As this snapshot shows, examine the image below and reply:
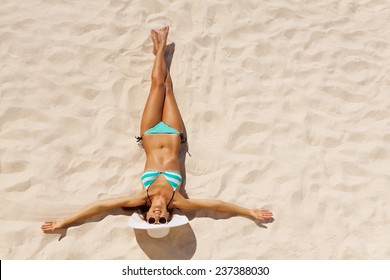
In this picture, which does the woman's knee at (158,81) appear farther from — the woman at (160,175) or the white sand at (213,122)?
the white sand at (213,122)

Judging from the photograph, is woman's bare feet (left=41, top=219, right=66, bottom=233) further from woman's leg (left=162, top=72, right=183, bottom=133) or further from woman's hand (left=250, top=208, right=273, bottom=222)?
woman's hand (left=250, top=208, right=273, bottom=222)

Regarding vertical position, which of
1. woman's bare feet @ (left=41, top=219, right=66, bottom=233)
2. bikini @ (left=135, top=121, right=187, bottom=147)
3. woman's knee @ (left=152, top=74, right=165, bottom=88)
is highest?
woman's knee @ (left=152, top=74, right=165, bottom=88)

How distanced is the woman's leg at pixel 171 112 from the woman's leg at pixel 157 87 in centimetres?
4

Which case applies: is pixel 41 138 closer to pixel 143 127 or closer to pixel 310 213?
pixel 143 127

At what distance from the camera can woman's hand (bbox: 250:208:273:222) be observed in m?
3.80

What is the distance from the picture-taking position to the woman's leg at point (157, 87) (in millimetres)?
4113

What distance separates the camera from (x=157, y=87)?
4332 millimetres

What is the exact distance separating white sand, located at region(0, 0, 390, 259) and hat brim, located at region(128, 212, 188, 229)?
0.19m

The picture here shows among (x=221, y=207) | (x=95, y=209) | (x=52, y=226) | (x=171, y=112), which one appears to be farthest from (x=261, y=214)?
(x=52, y=226)

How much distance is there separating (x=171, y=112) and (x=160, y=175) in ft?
2.45

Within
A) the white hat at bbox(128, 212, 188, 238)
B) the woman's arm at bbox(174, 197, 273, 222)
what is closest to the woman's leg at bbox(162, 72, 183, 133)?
the woman's arm at bbox(174, 197, 273, 222)

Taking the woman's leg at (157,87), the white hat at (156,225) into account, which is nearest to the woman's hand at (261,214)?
the white hat at (156,225)

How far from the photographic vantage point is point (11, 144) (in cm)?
394

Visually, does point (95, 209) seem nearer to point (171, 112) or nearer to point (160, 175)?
point (160, 175)
